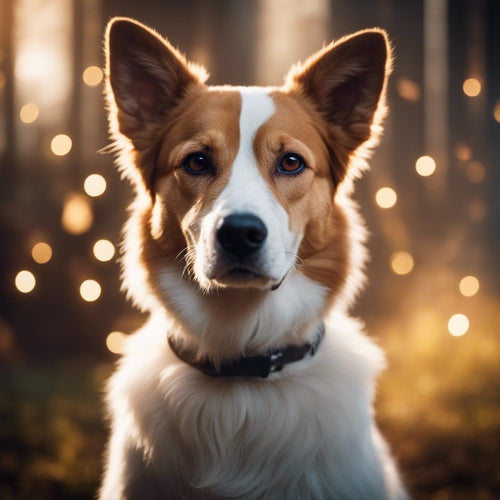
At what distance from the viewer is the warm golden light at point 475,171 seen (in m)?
4.29

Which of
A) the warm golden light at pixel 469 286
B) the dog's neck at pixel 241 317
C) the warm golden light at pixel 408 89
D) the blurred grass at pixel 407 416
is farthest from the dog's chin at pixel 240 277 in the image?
the warm golden light at pixel 469 286

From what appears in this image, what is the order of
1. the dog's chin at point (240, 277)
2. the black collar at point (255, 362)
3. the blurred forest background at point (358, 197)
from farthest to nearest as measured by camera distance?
the blurred forest background at point (358, 197), the black collar at point (255, 362), the dog's chin at point (240, 277)

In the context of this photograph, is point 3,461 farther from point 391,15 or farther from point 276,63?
point 391,15

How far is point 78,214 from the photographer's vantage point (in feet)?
14.3

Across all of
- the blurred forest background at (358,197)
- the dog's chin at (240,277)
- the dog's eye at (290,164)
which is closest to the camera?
the dog's chin at (240,277)

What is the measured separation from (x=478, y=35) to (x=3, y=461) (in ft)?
14.1

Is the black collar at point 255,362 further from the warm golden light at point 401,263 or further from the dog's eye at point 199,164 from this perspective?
the warm golden light at point 401,263

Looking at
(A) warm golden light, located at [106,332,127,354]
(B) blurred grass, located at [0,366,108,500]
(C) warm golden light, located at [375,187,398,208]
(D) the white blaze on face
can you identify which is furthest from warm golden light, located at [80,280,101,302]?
(D) the white blaze on face

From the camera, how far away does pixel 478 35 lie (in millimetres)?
3936

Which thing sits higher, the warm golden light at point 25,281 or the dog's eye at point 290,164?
the dog's eye at point 290,164

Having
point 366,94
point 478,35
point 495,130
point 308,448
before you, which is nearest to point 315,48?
point 478,35

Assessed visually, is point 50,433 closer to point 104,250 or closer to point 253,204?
point 104,250

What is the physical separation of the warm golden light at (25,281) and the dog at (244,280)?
8.02ft

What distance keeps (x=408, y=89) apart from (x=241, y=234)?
2.76 m
